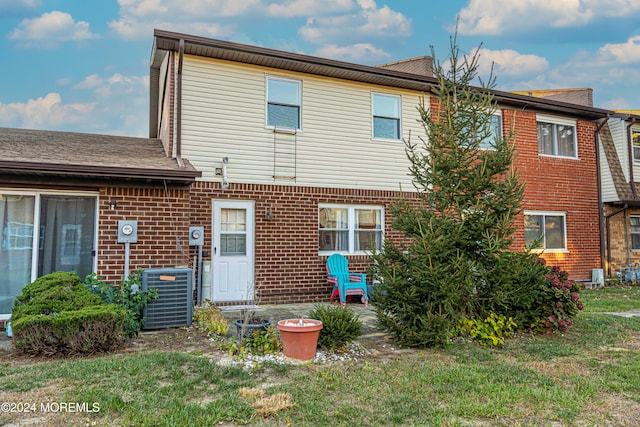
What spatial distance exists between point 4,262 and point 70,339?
2617 millimetres

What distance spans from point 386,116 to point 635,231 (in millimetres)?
9594

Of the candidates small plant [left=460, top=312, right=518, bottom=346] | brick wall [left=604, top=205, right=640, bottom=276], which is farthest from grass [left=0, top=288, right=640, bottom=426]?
brick wall [left=604, top=205, right=640, bottom=276]

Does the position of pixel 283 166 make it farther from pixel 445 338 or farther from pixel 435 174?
pixel 445 338

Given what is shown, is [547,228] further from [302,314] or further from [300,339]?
[300,339]

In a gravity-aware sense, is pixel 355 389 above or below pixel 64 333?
below

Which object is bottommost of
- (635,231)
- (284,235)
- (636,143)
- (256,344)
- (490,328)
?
(256,344)

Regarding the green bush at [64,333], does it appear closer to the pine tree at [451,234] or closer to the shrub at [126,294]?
the shrub at [126,294]

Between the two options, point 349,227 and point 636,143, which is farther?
point 636,143

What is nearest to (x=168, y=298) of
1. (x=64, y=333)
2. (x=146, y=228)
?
(x=146, y=228)

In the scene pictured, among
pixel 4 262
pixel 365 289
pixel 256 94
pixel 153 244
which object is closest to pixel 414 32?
pixel 256 94

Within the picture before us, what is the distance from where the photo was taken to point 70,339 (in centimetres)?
483

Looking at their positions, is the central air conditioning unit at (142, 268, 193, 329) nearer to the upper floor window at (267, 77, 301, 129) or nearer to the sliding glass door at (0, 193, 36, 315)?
the sliding glass door at (0, 193, 36, 315)

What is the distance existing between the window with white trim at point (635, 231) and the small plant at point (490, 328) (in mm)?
10577

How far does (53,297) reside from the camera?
207 inches
